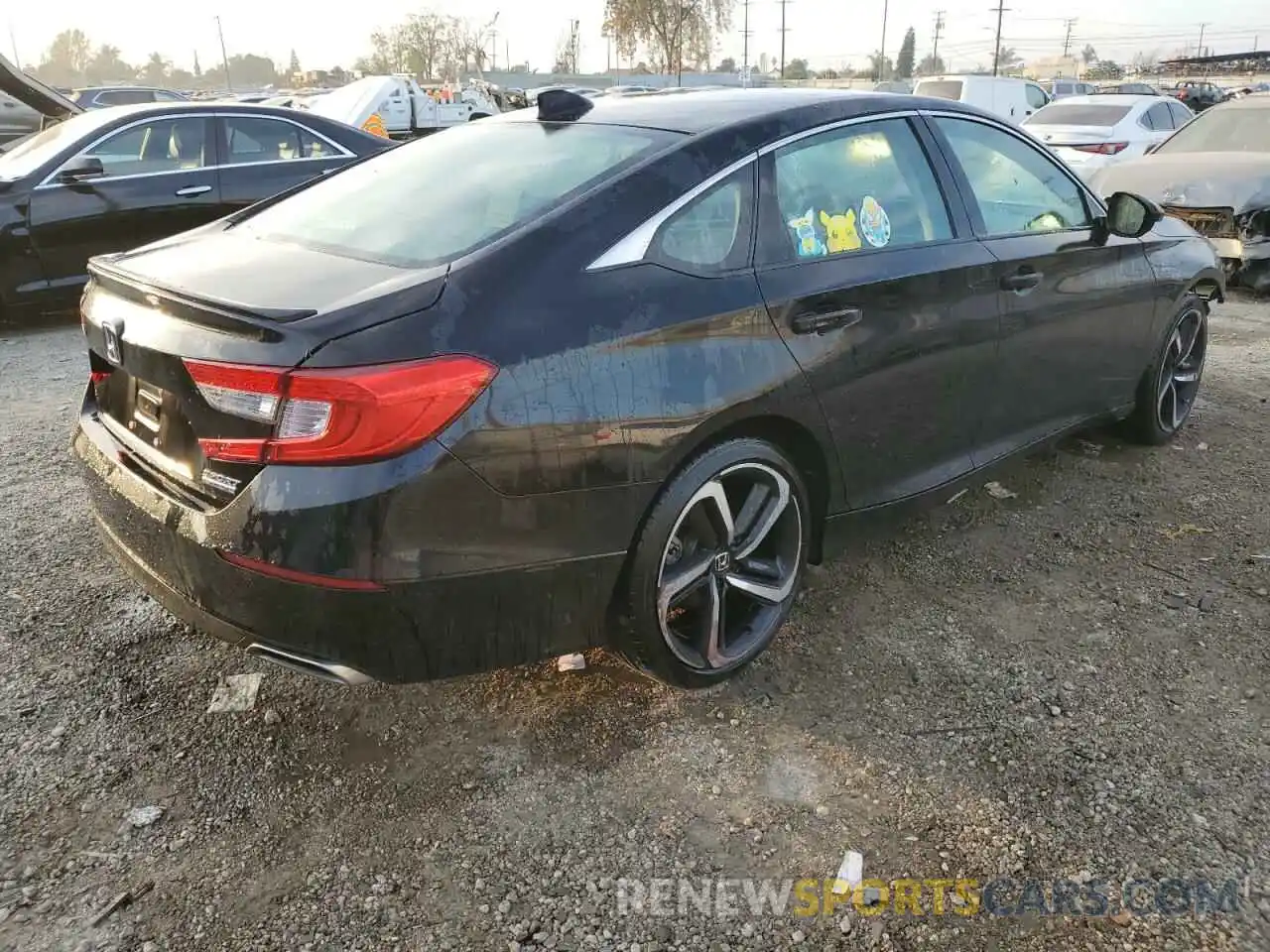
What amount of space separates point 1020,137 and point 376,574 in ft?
9.88

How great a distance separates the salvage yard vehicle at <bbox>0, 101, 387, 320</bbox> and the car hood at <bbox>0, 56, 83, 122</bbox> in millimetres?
3122

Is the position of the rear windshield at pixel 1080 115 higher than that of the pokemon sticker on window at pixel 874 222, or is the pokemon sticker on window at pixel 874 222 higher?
the pokemon sticker on window at pixel 874 222

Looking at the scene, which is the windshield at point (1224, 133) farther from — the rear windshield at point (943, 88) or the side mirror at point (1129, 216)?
the rear windshield at point (943, 88)

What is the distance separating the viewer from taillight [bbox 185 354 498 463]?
2023 mm

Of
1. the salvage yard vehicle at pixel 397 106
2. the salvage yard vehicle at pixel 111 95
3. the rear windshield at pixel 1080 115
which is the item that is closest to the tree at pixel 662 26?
the salvage yard vehicle at pixel 397 106

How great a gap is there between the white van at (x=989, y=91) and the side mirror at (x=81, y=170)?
1652 centimetres

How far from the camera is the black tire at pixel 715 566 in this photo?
2.52 metres

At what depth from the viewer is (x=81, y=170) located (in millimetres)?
6840

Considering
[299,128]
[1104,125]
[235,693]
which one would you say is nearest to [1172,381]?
[235,693]

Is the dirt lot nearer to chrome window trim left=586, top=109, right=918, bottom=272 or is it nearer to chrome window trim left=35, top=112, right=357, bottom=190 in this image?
chrome window trim left=586, top=109, right=918, bottom=272

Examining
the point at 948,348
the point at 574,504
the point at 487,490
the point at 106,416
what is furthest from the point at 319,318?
the point at 948,348

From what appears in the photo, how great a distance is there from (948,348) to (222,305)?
7.12ft

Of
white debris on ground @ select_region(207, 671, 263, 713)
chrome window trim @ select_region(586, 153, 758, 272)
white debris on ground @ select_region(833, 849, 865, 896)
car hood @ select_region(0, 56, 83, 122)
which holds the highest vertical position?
car hood @ select_region(0, 56, 83, 122)

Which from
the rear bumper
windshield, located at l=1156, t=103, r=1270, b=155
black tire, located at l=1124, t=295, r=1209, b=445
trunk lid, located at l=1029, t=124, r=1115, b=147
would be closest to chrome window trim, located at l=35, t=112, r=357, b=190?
the rear bumper
